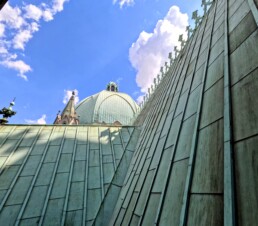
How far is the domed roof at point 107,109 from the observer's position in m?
39.9

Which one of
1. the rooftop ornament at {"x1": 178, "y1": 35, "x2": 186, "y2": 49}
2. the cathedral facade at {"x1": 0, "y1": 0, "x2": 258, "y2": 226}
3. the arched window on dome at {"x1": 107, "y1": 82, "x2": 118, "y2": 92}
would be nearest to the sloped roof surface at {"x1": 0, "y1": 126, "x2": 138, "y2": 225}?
the cathedral facade at {"x1": 0, "y1": 0, "x2": 258, "y2": 226}

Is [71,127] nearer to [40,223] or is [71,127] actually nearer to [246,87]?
[40,223]

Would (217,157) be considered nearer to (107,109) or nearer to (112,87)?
(107,109)

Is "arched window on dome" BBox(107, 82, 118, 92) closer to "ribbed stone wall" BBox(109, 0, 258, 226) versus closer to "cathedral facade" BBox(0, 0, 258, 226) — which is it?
"cathedral facade" BBox(0, 0, 258, 226)

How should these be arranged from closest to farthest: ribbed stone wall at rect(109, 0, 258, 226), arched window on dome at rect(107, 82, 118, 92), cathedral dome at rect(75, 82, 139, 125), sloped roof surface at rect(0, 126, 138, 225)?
ribbed stone wall at rect(109, 0, 258, 226) → sloped roof surface at rect(0, 126, 138, 225) → cathedral dome at rect(75, 82, 139, 125) → arched window on dome at rect(107, 82, 118, 92)

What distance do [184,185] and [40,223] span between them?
5672 millimetres

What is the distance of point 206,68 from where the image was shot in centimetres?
571

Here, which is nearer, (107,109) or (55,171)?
(55,171)

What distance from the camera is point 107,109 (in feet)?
137

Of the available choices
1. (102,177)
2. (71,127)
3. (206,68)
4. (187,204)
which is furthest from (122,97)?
(187,204)

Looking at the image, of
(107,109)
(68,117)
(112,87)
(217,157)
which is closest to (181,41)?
(217,157)

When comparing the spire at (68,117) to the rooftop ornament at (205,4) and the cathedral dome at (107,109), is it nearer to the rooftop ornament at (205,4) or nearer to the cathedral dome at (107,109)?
the cathedral dome at (107,109)

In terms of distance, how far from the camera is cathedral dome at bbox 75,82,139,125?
39906 mm

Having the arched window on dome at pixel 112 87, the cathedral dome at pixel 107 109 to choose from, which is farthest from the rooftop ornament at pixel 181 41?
the arched window on dome at pixel 112 87
